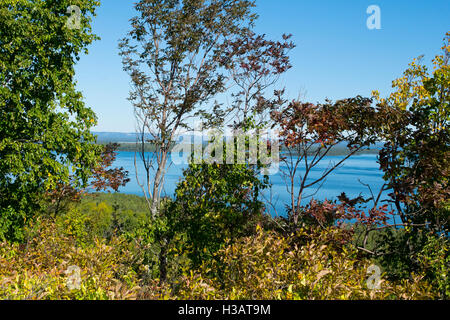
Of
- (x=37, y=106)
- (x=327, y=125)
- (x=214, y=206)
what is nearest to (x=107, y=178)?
(x=37, y=106)

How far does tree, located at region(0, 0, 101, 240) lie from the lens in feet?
26.9

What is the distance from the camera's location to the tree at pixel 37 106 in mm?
8195

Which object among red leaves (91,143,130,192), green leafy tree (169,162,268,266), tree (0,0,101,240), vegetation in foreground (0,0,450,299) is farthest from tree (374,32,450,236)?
red leaves (91,143,130,192)

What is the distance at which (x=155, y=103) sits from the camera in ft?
41.6

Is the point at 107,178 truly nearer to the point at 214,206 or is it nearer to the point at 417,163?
the point at 214,206

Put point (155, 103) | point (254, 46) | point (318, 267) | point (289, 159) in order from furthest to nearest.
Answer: point (155, 103)
point (254, 46)
point (289, 159)
point (318, 267)

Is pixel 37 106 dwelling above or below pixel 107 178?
above

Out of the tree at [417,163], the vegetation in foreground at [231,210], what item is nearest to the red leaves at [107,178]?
the vegetation in foreground at [231,210]

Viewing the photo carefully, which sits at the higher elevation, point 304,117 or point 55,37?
point 55,37

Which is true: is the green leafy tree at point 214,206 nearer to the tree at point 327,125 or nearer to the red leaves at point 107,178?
the tree at point 327,125

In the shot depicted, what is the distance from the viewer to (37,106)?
838 centimetres
